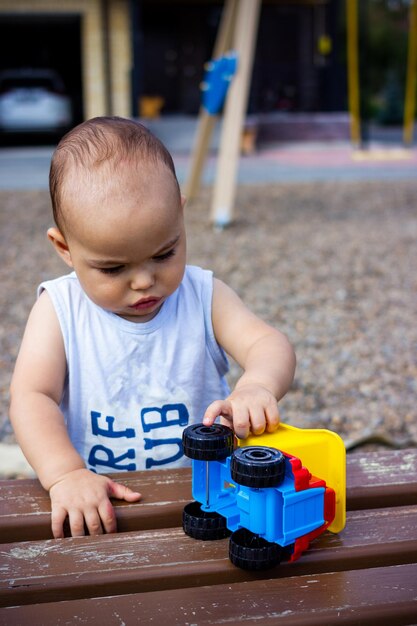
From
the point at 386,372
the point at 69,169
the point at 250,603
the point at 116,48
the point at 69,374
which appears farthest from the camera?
the point at 116,48

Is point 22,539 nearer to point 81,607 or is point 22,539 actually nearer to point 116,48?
point 81,607

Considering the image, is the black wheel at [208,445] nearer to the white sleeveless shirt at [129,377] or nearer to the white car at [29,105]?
the white sleeveless shirt at [129,377]

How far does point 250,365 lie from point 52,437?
0.43 m

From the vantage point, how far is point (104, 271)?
1.60 meters

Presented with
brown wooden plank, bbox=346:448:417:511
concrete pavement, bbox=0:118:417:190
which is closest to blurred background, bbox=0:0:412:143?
concrete pavement, bbox=0:118:417:190

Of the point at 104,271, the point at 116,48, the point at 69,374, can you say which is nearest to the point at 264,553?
the point at 104,271

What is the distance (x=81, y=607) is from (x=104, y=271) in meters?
0.69

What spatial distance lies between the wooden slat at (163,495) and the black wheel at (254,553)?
0.25 metres

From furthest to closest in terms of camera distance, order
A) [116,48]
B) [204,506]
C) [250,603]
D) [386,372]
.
→ [116,48] → [386,372] → [204,506] → [250,603]

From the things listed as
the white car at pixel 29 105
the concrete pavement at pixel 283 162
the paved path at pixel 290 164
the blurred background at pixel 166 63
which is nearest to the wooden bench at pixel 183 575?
the concrete pavement at pixel 283 162

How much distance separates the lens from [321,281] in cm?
598

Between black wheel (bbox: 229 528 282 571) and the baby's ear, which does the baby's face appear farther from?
black wheel (bbox: 229 528 282 571)

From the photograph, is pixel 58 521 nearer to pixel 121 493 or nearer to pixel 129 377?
pixel 121 493

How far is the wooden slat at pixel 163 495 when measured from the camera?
1.42 m
